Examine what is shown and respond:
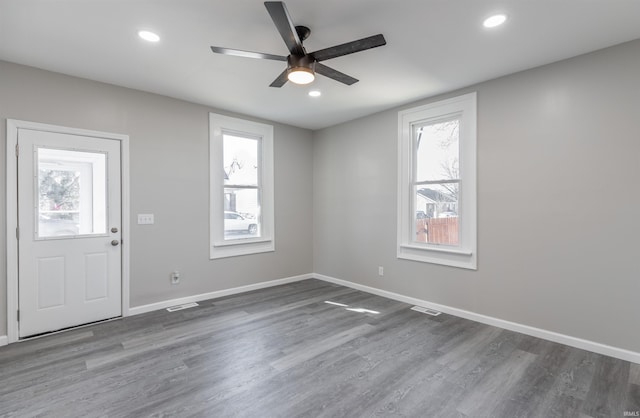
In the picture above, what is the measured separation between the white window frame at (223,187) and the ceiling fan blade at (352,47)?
255cm

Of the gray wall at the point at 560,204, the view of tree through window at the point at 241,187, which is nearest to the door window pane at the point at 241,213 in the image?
the view of tree through window at the point at 241,187

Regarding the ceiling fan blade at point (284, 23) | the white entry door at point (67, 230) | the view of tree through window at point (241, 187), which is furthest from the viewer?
the view of tree through window at point (241, 187)

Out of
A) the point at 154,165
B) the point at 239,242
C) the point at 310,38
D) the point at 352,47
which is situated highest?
the point at 310,38

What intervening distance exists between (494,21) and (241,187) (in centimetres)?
371

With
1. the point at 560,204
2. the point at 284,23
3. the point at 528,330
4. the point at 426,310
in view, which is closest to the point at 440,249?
the point at 426,310

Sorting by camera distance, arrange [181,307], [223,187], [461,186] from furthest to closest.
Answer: [223,187], [181,307], [461,186]

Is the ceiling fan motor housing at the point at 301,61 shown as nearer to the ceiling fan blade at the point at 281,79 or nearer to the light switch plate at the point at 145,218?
the ceiling fan blade at the point at 281,79

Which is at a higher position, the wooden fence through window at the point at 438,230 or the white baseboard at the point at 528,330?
the wooden fence through window at the point at 438,230

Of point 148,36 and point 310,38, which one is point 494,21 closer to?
point 310,38

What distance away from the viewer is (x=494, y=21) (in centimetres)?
238

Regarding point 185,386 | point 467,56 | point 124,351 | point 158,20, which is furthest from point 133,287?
point 467,56

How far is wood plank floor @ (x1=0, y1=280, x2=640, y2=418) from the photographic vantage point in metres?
2.06

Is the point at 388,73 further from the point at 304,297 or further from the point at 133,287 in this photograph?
the point at 133,287

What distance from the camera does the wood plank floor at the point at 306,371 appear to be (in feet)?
6.77
